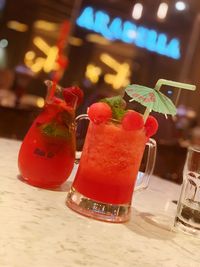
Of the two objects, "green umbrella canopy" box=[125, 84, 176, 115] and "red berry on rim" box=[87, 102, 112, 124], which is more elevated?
"green umbrella canopy" box=[125, 84, 176, 115]

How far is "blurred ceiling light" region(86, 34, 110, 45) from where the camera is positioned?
4538 mm

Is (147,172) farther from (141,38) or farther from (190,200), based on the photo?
(141,38)

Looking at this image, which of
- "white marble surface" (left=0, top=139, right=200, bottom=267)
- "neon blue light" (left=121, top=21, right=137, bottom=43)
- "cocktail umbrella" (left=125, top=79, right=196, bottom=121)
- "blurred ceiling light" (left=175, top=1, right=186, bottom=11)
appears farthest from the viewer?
"neon blue light" (left=121, top=21, right=137, bottom=43)

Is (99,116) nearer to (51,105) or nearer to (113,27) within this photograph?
(51,105)

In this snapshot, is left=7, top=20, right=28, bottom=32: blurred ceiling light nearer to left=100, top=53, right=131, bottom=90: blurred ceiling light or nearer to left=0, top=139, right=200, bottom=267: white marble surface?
left=100, top=53, right=131, bottom=90: blurred ceiling light

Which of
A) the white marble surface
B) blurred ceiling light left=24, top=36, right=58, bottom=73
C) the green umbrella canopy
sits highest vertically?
blurred ceiling light left=24, top=36, right=58, bottom=73

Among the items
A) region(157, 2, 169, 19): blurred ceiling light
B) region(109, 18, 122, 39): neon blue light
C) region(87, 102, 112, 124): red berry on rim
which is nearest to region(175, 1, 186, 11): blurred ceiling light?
region(157, 2, 169, 19): blurred ceiling light

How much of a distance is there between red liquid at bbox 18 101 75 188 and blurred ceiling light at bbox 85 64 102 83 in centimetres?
355

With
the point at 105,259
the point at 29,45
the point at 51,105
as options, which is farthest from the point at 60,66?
the point at 29,45

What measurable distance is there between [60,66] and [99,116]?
6.9 inches

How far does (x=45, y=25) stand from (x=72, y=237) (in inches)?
151

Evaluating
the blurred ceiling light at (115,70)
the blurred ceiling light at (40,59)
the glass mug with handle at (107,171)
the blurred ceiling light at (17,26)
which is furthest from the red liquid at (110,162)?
the blurred ceiling light at (115,70)

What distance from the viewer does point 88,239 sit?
768 millimetres

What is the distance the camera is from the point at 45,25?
439cm
